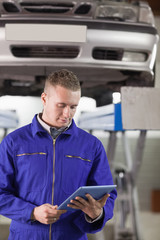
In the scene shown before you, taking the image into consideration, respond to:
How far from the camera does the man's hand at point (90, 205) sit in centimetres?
69

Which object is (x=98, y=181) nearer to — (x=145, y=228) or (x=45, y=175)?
(x=45, y=175)

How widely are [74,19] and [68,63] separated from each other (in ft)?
0.52

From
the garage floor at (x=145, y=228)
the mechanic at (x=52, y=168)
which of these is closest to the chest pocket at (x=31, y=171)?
the mechanic at (x=52, y=168)

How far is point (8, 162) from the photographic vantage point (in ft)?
2.57

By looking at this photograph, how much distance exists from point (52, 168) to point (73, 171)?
52mm

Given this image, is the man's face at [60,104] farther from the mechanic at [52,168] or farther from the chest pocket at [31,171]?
the chest pocket at [31,171]

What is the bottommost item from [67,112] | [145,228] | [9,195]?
[145,228]

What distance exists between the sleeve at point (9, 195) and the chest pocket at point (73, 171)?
98 millimetres

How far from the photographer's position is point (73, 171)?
0.81 meters

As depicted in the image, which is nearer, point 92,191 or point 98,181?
point 92,191

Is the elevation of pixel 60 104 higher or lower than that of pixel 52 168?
higher

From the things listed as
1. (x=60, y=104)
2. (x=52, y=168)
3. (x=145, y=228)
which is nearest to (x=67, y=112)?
(x=60, y=104)

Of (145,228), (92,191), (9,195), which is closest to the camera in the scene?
(92,191)

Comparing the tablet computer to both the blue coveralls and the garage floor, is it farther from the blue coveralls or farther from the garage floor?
the garage floor
